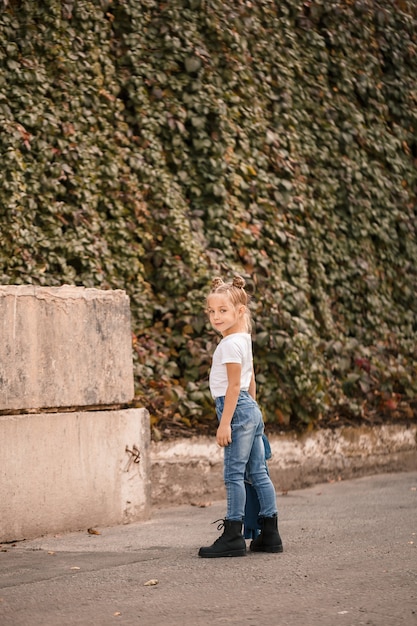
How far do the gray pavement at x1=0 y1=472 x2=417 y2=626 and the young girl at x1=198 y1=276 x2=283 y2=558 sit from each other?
0.42 feet

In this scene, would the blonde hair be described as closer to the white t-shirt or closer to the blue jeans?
the white t-shirt

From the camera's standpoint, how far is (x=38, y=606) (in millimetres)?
3914

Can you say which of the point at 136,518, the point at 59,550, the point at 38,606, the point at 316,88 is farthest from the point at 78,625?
the point at 316,88

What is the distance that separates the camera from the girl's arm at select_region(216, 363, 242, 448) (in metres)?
4.92

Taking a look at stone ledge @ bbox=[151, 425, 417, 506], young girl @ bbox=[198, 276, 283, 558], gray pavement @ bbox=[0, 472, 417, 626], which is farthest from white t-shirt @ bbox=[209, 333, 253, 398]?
stone ledge @ bbox=[151, 425, 417, 506]

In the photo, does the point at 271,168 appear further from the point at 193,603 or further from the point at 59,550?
the point at 193,603

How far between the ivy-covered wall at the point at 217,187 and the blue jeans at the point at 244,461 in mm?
1983

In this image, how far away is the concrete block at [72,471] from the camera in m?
5.48

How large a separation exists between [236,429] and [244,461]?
0.53 ft

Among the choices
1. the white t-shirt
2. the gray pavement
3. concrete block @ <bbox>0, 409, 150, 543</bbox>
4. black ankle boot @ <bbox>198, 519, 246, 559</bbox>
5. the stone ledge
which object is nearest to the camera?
the gray pavement

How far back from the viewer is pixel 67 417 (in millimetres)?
5730

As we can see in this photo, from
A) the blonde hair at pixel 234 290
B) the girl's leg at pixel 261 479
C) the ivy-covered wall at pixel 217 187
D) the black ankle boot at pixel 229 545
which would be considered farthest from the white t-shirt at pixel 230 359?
the ivy-covered wall at pixel 217 187

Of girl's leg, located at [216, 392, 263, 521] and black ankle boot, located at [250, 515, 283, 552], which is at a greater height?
girl's leg, located at [216, 392, 263, 521]

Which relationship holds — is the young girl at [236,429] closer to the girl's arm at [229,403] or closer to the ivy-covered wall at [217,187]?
the girl's arm at [229,403]
